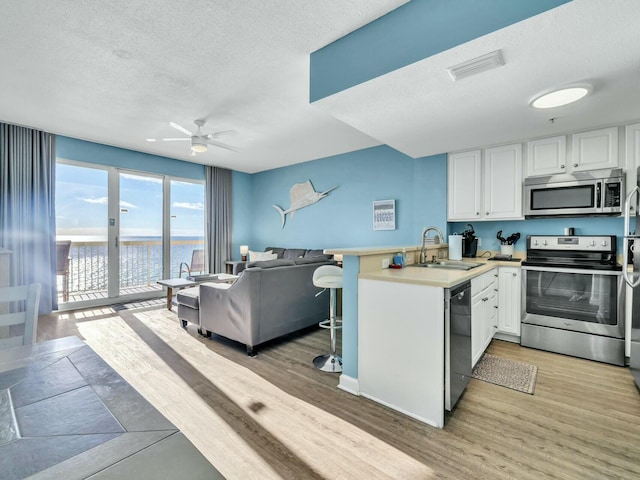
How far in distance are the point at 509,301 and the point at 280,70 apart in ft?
10.7

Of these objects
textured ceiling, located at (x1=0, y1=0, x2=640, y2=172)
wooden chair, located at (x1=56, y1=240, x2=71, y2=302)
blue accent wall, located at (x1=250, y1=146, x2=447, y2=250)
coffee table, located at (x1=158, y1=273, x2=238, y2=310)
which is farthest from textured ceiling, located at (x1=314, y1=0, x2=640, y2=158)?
wooden chair, located at (x1=56, y1=240, x2=71, y2=302)

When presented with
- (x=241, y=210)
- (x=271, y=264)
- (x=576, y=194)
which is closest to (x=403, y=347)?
(x=271, y=264)

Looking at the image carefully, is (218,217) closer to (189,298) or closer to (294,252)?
(294,252)

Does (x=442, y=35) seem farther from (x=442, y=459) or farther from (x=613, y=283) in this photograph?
(x=613, y=283)

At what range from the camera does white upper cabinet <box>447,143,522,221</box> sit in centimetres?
329

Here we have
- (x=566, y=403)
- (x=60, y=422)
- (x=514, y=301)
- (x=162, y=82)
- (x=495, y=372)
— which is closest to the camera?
(x=60, y=422)

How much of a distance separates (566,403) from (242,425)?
2237 millimetres

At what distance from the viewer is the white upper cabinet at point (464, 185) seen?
351 centimetres

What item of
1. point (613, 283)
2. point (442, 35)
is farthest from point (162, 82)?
point (613, 283)

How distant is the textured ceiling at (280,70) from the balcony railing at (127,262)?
2.12m

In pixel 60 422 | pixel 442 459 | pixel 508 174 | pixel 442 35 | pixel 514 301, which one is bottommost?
pixel 442 459

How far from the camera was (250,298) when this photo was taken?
2.92 metres

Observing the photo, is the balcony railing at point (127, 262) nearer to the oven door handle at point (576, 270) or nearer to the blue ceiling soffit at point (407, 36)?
the blue ceiling soffit at point (407, 36)

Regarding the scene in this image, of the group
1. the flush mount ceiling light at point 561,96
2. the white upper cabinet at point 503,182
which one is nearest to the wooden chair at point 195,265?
the white upper cabinet at point 503,182
